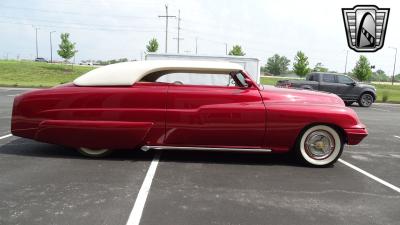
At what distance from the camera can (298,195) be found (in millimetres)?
4363

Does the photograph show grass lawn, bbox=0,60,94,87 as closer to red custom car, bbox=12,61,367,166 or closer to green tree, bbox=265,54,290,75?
red custom car, bbox=12,61,367,166

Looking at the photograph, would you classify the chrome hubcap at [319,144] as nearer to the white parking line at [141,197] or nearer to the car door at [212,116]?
the car door at [212,116]

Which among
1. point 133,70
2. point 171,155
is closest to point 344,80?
point 171,155

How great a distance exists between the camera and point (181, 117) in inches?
217

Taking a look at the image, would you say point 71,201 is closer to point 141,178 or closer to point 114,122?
point 141,178

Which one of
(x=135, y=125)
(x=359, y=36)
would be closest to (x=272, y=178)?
(x=135, y=125)

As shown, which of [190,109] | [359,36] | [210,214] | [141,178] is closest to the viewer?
[210,214]

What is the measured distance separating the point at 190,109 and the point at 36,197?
7.80ft

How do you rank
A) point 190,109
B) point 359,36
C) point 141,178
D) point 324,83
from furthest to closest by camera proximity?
1. point 324,83
2. point 359,36
3. point 190,109
4. point 141,178

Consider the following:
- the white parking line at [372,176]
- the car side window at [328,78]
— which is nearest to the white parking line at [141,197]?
the white parking line at [372,176]

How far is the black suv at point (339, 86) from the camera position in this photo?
19000 millimetres

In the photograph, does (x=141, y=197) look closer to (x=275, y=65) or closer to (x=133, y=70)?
(x=133, y=70)

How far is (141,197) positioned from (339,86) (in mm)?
17038

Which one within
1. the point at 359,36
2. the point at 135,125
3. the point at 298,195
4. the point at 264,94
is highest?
the point at 359,36
